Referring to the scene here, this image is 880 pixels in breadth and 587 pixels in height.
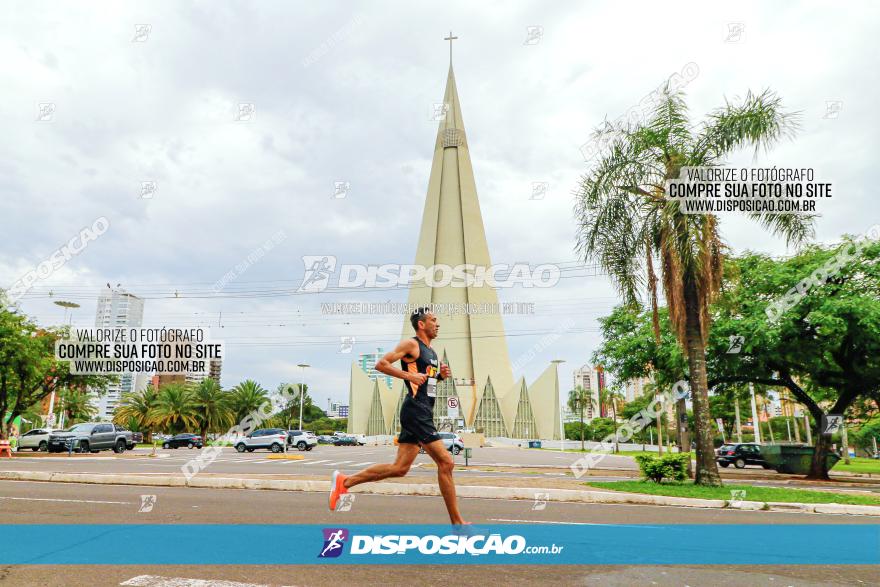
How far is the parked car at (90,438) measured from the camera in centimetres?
3216

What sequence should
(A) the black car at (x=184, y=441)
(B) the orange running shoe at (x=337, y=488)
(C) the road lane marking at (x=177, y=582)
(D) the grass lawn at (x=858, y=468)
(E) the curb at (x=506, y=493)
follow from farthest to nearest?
(A) the black car at (x=184, y=441) < (D) the grass lawn at (x=858, y=468) < (E) the curb at (x=506, y=493) < (B) the orange running shoe at (x=337, y=488) < (C) the road lane marking at (x=177, y=582)

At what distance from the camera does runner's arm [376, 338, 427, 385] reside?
4934 mm

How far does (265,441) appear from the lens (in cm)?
3675

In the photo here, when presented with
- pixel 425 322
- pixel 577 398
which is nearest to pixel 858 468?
pixel 425 322

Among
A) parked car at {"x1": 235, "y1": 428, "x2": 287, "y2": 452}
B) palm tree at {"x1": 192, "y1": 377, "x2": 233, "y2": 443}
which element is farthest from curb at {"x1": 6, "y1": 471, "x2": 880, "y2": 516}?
palm tree at {"x1": 192, "y1": 377, "x2": 233, "y2": 443}

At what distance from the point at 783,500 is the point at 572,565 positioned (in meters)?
8.72

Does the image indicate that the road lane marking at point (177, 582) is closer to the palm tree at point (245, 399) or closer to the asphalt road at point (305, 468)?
the asphalt road at point (305, 468)

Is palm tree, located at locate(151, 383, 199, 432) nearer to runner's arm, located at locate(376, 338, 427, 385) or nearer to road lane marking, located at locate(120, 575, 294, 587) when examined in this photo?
road lane marking, located at locate(120, 575, 294, 587)

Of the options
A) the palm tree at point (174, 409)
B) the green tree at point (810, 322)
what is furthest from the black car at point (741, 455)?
the palm tree at point (174, 409)

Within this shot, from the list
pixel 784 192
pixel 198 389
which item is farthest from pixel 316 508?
pixel 198 389

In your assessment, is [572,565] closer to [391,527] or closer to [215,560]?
[391,527]

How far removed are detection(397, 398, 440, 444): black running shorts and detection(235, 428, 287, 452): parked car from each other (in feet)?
110

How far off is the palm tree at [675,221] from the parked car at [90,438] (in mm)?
30917

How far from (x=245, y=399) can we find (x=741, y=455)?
53907 mm
